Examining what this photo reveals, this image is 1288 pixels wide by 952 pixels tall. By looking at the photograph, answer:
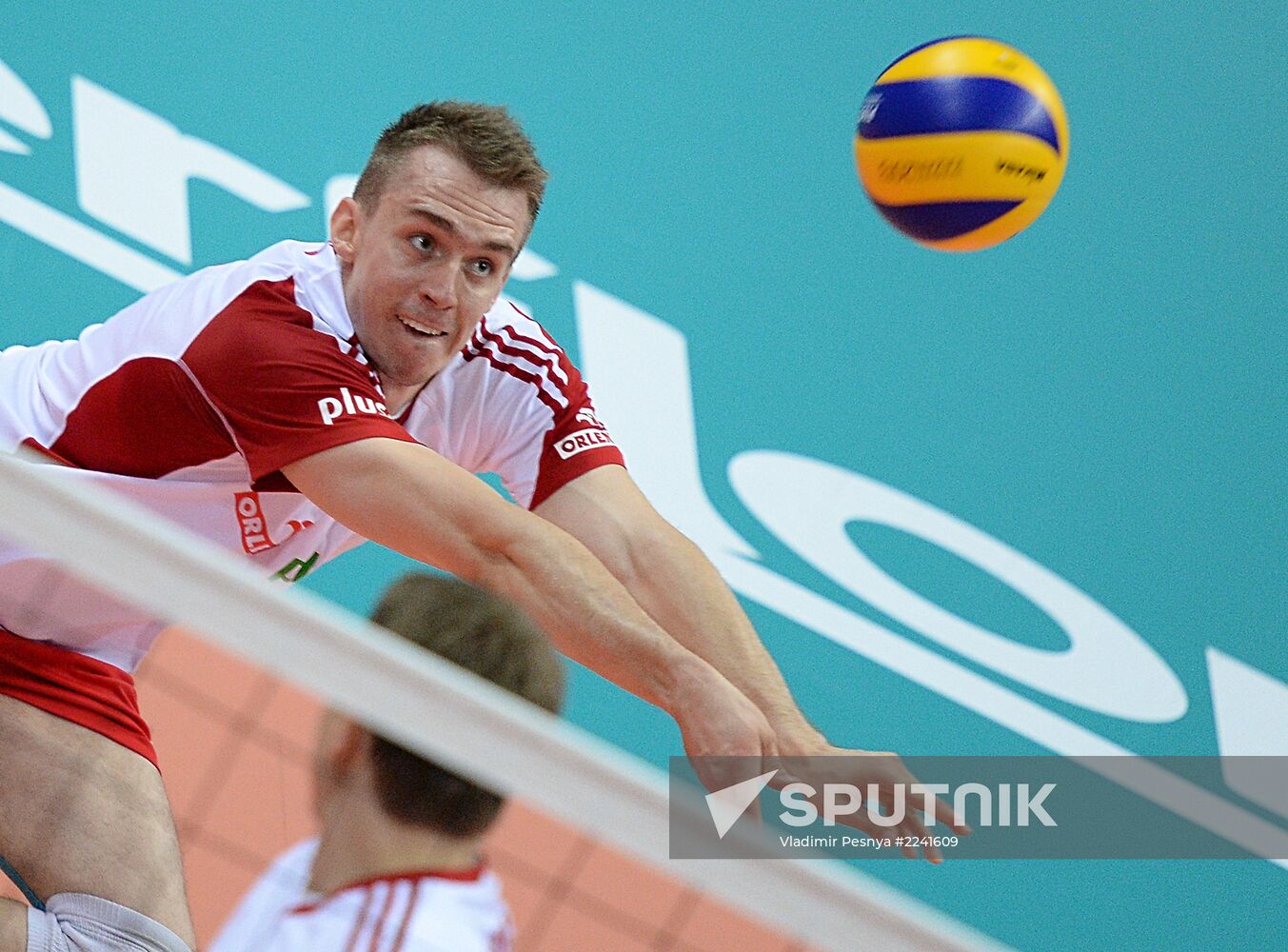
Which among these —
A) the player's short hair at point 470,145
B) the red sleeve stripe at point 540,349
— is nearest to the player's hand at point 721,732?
the red sleeve stripe at point 540,349

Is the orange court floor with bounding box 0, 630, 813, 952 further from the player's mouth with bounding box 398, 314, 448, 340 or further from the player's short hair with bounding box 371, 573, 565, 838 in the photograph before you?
the player's mouth with bounding box 398, 314, 448, 340

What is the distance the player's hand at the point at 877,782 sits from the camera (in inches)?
96.7

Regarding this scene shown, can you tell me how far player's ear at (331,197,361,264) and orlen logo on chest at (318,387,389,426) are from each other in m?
0.41

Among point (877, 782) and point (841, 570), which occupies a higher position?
point (841, 570)

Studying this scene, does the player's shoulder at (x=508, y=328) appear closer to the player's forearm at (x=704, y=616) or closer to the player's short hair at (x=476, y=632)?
the player's forearm at (x=704, y=616)

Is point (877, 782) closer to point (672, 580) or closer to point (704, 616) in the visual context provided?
point (704, 616)

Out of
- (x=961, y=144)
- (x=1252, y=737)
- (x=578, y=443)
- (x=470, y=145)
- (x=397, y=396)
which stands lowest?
(x=397, y=396)

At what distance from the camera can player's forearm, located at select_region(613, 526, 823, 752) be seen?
272cm

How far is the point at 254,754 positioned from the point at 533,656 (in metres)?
1.04

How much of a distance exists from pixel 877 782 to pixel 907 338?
3107 mm

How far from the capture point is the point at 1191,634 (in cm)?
540

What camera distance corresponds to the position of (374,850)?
1.72 metres

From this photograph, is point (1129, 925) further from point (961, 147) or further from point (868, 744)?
point (961, 147)

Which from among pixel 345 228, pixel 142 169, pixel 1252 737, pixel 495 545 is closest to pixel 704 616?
pixel 495 545
